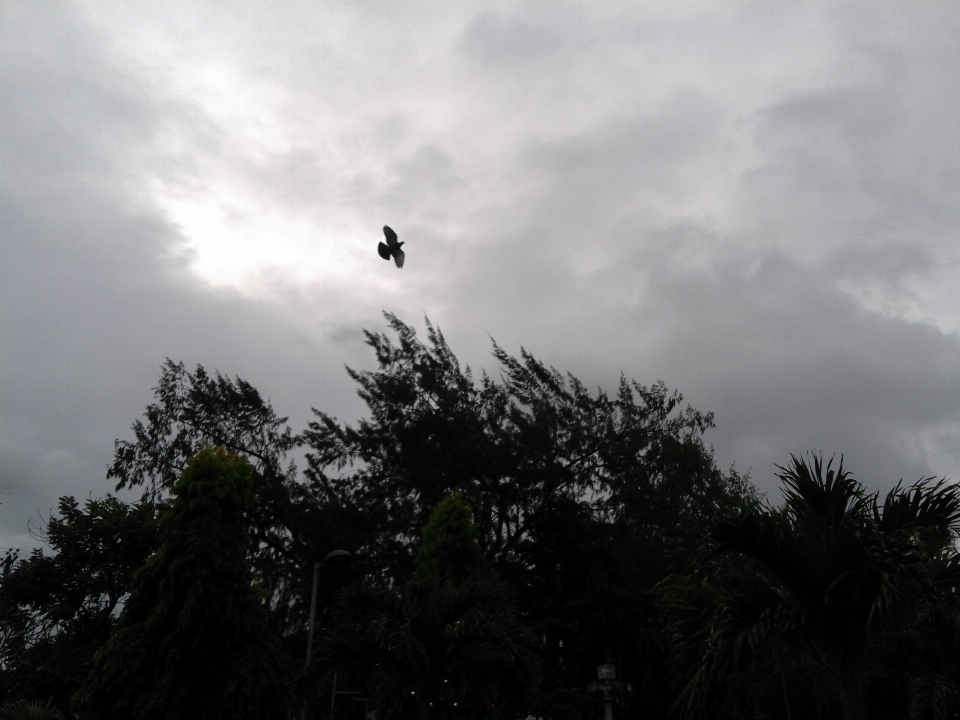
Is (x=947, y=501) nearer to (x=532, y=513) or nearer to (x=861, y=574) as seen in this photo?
(x=861, y=574)

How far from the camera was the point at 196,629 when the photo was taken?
17.8 metres

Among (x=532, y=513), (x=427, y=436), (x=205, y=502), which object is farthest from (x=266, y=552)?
(x=205, y=502)

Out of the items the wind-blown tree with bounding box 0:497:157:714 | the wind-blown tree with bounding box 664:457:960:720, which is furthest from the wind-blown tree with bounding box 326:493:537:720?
the wind-blown tree with bounding box 0:497:157:714

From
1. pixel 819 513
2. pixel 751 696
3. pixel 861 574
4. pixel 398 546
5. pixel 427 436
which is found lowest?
pixel 751 696

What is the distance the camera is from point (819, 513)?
8.21 meters

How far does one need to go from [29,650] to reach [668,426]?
27.9 metres

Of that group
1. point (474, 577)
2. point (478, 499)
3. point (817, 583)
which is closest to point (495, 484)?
point (478, 499)

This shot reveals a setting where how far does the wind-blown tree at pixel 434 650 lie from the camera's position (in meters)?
15.5

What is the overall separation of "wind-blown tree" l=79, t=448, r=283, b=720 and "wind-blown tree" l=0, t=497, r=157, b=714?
10.4 m

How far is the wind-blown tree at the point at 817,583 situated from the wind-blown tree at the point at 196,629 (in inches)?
491

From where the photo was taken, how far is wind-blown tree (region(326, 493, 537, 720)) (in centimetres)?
1554

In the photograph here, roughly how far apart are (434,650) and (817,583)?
9.79m

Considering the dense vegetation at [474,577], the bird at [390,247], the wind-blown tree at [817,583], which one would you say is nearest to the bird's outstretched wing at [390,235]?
the bird at [390,247]

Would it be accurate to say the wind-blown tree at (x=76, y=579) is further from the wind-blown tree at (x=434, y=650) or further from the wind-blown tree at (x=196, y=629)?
the wind-blown tree at (x=434, y=650)
